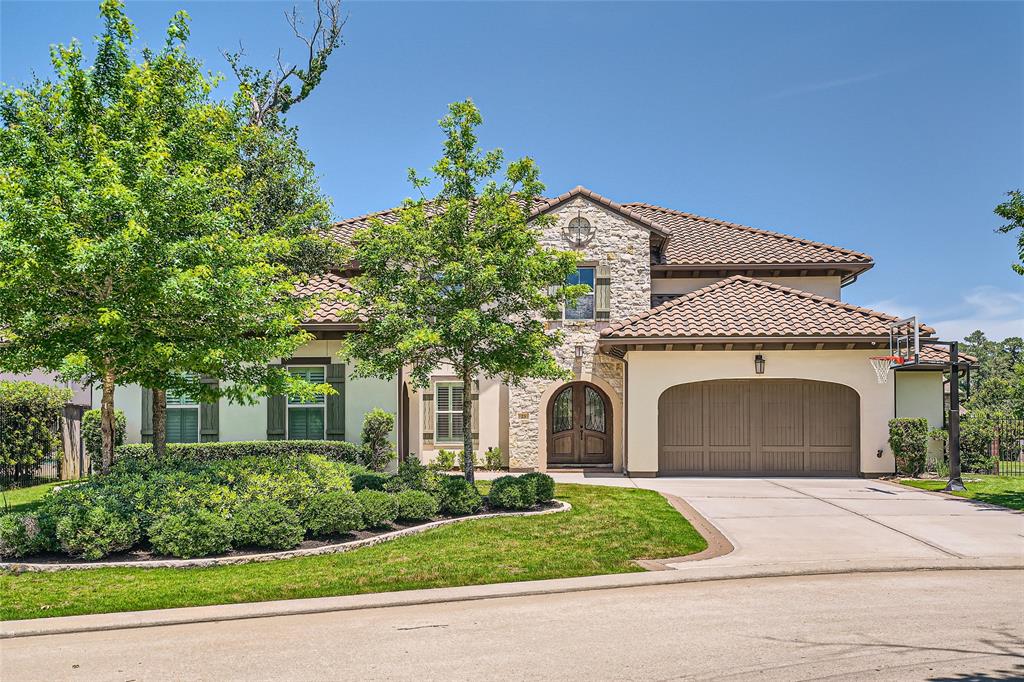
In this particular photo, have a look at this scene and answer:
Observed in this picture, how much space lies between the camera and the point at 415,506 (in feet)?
37.3

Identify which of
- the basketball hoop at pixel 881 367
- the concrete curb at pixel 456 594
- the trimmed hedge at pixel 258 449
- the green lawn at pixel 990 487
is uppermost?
the basketball hoop at pixel 881 367

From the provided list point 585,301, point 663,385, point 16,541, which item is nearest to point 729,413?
point 663,385

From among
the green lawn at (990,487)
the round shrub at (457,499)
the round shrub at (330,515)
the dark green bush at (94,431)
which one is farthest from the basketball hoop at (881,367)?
the dark green bush at (94,431)

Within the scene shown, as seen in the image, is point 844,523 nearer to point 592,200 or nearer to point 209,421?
point 592,200

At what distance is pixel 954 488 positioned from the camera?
15.8 m

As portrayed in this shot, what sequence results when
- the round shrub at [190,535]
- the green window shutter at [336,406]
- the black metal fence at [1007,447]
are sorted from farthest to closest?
1. the black metal fence at [1007,447]
2. the green window shutter at [336,406]
3. the round shrub at [190,535]

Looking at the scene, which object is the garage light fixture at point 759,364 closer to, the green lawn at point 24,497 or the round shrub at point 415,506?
the round shrub at point 415,506

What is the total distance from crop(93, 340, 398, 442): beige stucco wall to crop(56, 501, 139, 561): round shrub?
811cm

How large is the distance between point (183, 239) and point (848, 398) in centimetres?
1566

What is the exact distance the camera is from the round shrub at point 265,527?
9633 millimetres

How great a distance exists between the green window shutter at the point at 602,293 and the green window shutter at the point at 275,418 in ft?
27.4

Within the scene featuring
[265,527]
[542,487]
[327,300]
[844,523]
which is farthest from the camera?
[327,300]

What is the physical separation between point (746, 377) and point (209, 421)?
1257 cm

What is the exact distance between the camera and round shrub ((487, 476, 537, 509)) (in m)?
12.5
